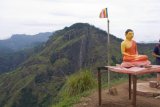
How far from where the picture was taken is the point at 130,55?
34.0 feet

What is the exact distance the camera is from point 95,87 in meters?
14.5

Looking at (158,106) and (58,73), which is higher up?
(158,106)

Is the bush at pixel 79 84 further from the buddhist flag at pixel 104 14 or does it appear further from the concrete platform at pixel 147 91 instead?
the buddhist flag at pixel 104 14

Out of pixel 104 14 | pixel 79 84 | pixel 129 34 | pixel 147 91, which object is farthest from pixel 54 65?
pixel 129 34

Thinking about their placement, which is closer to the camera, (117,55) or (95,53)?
(117,55)

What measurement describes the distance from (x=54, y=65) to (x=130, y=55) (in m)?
118

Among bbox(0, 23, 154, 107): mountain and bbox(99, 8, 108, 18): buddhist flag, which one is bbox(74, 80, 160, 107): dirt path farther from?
bbox(0, 23, 154, 107): mountain

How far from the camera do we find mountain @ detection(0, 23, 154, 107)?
368ft

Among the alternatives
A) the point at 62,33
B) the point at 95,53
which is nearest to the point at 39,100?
the point at 95,53

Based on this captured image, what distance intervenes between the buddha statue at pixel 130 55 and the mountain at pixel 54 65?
9338 centimetres

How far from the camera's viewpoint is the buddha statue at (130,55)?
10008mm

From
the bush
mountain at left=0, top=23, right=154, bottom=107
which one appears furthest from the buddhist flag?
mountain at left=0, top=23, right=154, bottom=107

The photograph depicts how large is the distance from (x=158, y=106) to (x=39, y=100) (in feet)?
323

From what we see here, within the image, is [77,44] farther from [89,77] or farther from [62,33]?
[89,77]
